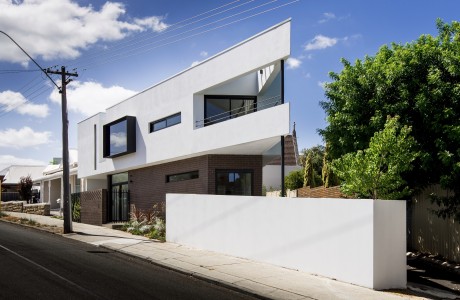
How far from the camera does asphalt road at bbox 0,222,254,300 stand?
8.78 metres

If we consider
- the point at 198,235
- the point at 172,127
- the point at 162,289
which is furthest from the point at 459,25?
the point at 172,127

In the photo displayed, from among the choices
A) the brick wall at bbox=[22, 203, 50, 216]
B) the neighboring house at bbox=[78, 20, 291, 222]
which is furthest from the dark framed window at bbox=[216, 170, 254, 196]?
the brick wall at bbox=[22, 203, 50, 216]

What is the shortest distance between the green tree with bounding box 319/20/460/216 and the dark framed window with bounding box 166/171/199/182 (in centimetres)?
728

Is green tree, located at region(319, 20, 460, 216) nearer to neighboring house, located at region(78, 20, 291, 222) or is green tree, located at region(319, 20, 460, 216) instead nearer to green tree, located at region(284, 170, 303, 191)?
neighboring house, located at region(78, 20, 291, 222)

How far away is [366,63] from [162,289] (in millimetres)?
10609

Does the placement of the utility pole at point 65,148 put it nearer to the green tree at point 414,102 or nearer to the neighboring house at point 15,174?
the green tree at point 414,102

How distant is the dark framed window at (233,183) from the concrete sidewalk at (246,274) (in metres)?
4.34

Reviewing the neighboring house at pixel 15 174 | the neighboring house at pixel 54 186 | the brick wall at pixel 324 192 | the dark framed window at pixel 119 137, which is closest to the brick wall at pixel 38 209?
the neighboring house at pixel 54 186

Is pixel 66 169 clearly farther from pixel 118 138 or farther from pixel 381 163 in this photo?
pixel 381 163

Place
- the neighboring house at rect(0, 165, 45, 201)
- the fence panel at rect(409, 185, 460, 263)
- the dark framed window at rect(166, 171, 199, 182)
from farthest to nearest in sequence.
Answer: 1. the neighboring house at rect(0, 165, 45, 201)
2. the dark framed window at rect(166, 171, 199, 182)
3. the fence panel at rect(409, 185, 460, 263)

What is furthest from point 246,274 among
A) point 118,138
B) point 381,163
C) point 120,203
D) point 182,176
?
point 120,203

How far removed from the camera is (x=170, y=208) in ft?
58.1

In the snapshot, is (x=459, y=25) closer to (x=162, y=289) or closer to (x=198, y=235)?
(x=198, y=235)

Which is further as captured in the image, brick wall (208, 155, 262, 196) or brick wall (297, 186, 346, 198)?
brick wall (297, 186, 346, 198)
